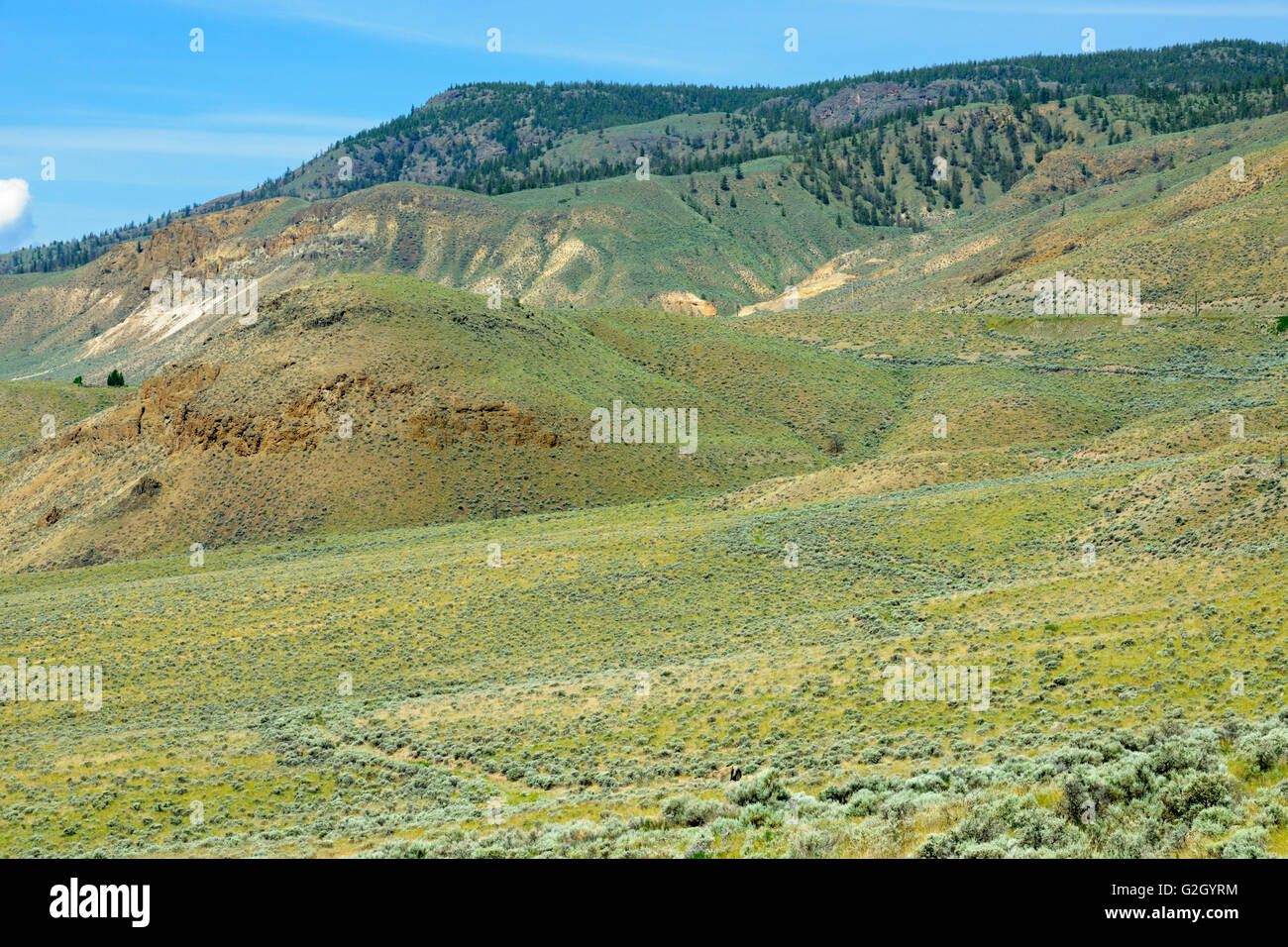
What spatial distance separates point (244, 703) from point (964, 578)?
22669 millimetres

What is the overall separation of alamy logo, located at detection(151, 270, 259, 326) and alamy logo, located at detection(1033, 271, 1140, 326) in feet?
361

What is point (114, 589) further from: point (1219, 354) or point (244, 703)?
point (1219, 354)

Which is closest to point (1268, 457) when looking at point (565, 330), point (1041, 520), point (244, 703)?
point (1041, 520)

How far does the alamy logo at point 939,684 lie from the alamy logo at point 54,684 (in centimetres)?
2211

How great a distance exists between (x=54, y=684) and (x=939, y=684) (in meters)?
26.3

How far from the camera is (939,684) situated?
25.6m

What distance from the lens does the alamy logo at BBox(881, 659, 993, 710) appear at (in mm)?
24594

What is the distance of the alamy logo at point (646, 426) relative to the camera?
226ft

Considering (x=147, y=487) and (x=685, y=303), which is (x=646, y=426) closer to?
(x=147, y=487)

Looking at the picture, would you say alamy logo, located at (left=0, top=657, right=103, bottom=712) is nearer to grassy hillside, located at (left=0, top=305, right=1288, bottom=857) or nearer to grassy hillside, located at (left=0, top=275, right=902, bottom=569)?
grassy hillside, located at (left=0, top=305, right=1288, bottom=857)

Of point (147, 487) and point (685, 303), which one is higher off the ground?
point (685, 303)
